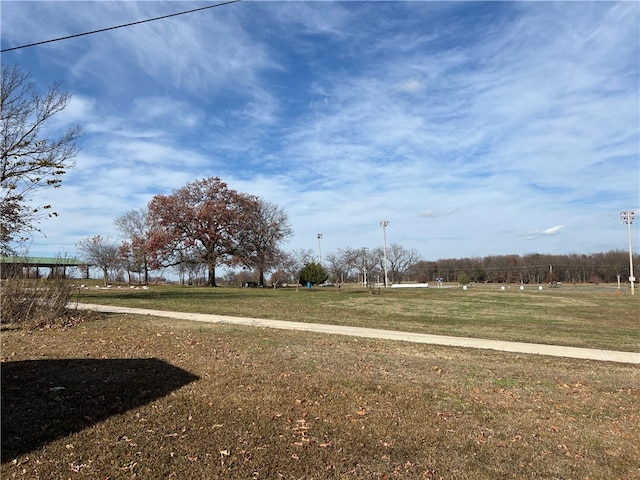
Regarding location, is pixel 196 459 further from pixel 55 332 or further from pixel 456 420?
pixel 55 332

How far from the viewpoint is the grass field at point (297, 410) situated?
4.13 meters

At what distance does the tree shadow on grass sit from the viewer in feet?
14.7

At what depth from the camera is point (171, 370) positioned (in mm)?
7117

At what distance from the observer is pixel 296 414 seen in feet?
17.9

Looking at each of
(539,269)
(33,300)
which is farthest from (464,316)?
(539,269)

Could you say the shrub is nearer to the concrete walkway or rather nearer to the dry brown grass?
the concrete walkway

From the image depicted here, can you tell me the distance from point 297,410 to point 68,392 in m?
2.90

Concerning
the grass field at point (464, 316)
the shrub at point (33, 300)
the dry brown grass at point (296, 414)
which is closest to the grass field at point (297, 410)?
the dry brown grass at point (296, 414)

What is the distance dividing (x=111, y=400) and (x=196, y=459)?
6.73ft

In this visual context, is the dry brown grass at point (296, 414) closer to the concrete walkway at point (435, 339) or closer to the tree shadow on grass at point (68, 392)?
the tree shadow on grass at point (68, 392)

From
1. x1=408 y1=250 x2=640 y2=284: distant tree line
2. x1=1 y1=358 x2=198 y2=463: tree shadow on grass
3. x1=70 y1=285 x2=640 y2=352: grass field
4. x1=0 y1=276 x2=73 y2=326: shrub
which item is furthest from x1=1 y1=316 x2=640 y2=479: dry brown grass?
x1=408 y1=250 x2=640 y2=284: distant tree line

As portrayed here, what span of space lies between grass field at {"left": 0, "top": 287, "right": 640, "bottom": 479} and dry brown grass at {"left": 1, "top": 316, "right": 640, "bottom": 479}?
0.9 inches

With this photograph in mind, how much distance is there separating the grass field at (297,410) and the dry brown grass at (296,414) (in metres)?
0.02

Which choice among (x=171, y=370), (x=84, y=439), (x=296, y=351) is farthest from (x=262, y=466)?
(x=296, y=351)
